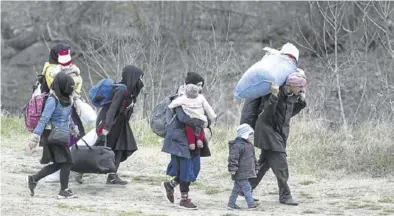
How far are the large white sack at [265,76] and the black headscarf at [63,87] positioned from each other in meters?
1.76

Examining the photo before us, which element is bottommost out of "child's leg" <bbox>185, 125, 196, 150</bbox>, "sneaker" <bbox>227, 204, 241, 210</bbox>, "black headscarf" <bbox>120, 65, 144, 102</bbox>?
"sneaker" <bbox>227, 204, 241, 210</bbox>

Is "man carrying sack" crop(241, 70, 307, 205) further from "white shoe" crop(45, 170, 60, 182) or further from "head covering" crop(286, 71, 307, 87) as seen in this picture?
"white shoe" crop(45, 170, 60, 182)

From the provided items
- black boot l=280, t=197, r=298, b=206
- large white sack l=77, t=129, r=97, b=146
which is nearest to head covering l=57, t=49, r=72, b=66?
large white sack l=77, t=129, r=97, b=146

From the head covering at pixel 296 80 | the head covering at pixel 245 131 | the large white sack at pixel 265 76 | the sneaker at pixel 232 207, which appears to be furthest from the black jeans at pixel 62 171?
the head covering at pixel 296 80

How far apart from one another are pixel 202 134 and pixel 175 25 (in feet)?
65.9

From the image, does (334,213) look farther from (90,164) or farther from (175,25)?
(175,25)

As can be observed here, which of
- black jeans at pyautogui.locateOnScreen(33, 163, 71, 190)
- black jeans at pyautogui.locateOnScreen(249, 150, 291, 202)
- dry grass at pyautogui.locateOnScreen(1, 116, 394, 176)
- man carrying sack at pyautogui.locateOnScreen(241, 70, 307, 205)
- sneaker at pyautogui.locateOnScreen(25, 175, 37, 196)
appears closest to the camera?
man carrying sack at pyautogui.locateOnScreen(241, 70, 307, 205)

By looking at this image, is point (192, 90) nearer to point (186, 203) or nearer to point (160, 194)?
point (186, 203)

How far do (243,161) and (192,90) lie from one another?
2.91ft

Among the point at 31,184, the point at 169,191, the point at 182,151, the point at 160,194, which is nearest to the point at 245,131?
the point at 182,151

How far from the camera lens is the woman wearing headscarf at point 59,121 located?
899cm

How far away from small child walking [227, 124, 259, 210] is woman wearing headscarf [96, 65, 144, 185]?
156cm

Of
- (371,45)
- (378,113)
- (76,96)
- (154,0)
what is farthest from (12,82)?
(76,96)

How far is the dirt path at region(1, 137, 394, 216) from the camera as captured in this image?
8547 millimetres
